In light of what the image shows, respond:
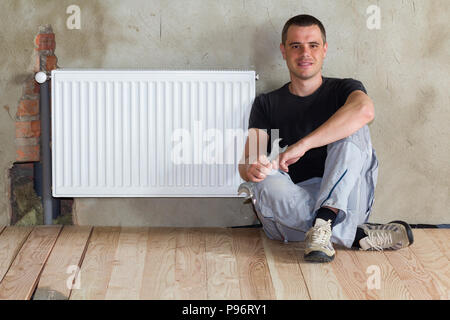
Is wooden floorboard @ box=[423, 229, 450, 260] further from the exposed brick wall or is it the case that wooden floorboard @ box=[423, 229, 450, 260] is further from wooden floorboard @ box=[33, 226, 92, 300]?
the exposed brick wall

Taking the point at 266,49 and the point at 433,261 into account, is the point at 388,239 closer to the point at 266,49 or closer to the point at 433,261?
the point at 433,261

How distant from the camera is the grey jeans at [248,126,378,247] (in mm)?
2320

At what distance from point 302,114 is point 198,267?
743 millimetres

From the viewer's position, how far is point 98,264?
229 cm

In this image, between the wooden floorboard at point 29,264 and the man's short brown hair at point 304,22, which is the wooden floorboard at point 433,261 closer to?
the man's short brown hair at point 304,22

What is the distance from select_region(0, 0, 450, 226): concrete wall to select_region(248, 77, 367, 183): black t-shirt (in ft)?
0.62

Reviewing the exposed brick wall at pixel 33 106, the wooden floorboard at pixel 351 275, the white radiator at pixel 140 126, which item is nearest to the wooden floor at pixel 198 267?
the wooden floorboard at pixel 351 275

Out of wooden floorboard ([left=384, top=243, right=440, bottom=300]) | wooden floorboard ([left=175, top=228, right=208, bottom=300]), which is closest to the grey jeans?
wooden floorboard ([left=384, top=243, right=440, bottom=300])

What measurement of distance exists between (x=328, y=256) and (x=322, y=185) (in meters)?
0.26

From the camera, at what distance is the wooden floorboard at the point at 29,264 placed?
204 cm

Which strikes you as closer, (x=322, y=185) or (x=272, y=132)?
(x=322, y=185)
